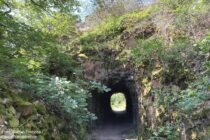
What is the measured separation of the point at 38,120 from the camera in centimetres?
444

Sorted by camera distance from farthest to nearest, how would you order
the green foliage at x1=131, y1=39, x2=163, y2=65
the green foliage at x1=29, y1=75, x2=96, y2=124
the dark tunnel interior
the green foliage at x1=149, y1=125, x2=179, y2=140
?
the dark tunnel interior, the green foliage at x1=131, y1=39, x2=163, y2=65, the green foliage at x1=149, y1=125, x2=179, y2=140, the green foliage at x1=29, y1=75, x2=96, y2=124

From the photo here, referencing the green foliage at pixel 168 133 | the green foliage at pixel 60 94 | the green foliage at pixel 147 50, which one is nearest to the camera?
the green foliage at pixel 60 94

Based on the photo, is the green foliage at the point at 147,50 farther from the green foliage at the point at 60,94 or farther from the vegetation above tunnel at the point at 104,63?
the green foliage at the point at 60,94

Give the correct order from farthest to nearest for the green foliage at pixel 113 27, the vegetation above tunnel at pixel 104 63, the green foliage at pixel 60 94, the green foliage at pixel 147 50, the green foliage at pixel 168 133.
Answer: the green foliage at pixel 113 27
the green foliage at pixel 147 50
the green foliage at pixel 168 133
the green foliage at pixel 60 94
the vegetation above tunnel at pixel 104 63

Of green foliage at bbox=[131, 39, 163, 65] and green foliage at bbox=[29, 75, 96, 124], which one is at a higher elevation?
green foliage at bbox=[131, 39, 163, 65]

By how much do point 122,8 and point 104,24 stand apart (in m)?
1.41

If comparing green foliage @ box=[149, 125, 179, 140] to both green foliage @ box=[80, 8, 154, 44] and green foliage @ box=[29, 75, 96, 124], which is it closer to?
green foliage @ box=[29, 75, 96, 124]

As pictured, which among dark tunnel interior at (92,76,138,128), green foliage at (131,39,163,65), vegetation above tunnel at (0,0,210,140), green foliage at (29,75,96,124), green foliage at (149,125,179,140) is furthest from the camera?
dark tunnel interior at (92,76,138,128)


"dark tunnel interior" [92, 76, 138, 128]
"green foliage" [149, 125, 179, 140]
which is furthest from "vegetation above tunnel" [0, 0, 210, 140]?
"dark tunnel interior" [92, 76, 138, 128]

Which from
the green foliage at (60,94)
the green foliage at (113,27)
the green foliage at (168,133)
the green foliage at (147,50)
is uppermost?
the green foliage at (113,27)

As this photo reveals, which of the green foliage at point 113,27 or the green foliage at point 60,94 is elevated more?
the green foliage at point 113,27

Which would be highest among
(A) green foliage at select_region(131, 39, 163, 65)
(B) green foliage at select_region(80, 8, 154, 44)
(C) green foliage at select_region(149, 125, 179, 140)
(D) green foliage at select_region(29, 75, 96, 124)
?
(B) green foliage at select_region(80, 8, 154, 44)

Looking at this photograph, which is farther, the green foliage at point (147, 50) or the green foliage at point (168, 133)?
the green foliage at point (147, 50)

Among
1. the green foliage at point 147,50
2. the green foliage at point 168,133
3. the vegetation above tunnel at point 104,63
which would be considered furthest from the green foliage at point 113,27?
the green foliage at point 168,133
